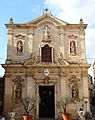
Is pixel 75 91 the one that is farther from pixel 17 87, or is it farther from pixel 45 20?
pixel 45 20

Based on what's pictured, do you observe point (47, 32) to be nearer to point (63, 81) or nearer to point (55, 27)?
point (55, 27)

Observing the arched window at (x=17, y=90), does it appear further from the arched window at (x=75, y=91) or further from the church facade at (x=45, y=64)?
the arched window at (x=75, y=91)

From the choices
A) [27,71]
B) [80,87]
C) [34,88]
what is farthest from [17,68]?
[80,87]

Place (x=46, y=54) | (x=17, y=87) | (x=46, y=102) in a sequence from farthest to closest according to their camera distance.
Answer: (x=46, y=54) → (x=46, y=102) → (x=17, y=87)

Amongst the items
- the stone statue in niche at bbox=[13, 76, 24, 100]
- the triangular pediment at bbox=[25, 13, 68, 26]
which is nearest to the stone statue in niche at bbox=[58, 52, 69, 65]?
the triangular pediment at bbox=[25, 13, 68, 26]

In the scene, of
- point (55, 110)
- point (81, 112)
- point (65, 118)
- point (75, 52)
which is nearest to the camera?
point (65, 118)

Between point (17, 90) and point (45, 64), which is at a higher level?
point (45, 64)

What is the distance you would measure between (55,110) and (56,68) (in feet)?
12.5

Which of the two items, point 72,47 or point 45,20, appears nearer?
point 72,47

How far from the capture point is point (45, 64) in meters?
23.8

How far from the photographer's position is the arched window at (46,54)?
80.0 ft

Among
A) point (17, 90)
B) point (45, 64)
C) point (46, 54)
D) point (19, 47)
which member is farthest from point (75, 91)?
point (19, 47)

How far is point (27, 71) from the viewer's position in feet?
77.9

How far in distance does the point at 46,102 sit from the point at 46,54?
4.55 meters
